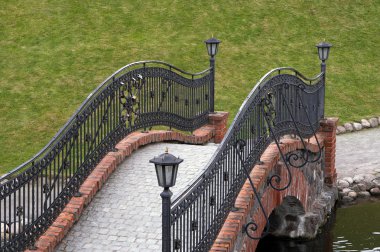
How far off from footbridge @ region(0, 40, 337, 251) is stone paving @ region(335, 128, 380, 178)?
1.92 metres

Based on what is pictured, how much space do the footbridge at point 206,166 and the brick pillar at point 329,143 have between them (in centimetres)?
2

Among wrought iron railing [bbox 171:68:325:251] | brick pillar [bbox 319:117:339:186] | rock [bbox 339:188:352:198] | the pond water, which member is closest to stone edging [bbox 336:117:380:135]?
rock [bbox 339:188:352:198]

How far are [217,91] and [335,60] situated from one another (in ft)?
18.5

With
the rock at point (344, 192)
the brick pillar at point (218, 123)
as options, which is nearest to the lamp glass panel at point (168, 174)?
the brick pillar at point (218, 123)

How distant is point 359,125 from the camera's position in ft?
81.4

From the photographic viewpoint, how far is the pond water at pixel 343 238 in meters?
16.2

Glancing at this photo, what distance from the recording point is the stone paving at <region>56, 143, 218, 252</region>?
1126 cm

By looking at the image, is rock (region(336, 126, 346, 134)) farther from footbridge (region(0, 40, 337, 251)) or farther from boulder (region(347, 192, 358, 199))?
A: footbridge (region(0, 40, 337, 251))

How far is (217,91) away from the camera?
25922mm

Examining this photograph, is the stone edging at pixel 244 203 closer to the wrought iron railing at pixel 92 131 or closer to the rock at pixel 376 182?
the wrought iron railing at pixel 92 131

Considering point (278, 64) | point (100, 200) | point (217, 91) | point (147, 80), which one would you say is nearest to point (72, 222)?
point (100, 200)

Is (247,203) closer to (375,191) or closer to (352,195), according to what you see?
(352,195)

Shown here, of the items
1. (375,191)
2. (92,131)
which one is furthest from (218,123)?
(375,191)

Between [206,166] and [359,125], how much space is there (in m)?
15.2
